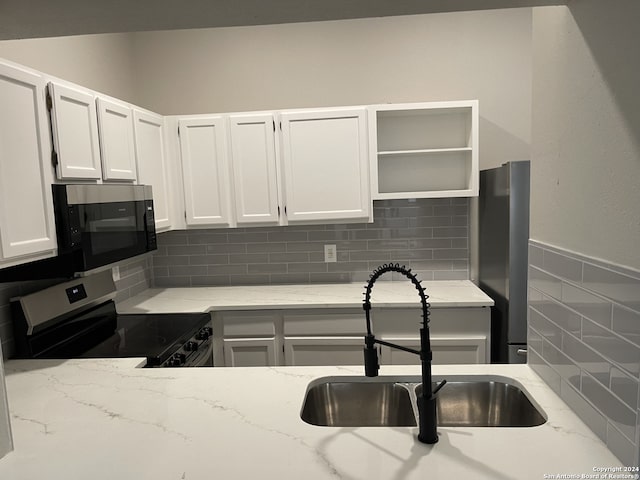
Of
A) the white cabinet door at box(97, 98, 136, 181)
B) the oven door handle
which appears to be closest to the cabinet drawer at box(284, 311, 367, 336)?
the oven door handle

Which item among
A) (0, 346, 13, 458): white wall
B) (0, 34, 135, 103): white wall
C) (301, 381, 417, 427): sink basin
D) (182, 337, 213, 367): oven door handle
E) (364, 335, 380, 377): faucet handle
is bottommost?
(182, 337, 213, 367): oven door handle

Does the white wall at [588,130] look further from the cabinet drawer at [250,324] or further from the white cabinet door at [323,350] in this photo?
the cabinet drawer at [250,324]

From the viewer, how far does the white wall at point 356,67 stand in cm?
322

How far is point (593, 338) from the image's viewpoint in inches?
44.2

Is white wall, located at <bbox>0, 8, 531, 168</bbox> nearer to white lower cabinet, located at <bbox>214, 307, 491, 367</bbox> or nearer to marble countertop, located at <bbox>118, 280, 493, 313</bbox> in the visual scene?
marble countertop, located at <bbox>118, 280, 493, 313</bbox>

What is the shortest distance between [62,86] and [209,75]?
5.37 feet

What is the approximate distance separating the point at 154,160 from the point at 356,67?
1.58m

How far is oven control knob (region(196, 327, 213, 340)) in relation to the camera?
257 cm

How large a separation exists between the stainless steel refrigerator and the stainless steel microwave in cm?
208

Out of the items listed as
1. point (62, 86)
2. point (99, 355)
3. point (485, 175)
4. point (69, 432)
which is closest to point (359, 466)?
point (69, 432)

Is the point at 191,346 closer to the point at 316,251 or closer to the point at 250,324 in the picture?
the point at 250,324

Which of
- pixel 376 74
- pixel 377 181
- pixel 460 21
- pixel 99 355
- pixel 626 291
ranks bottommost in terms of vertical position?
pixel 99 355

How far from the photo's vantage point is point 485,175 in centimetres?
304

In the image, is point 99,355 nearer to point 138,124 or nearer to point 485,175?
point 138,124
